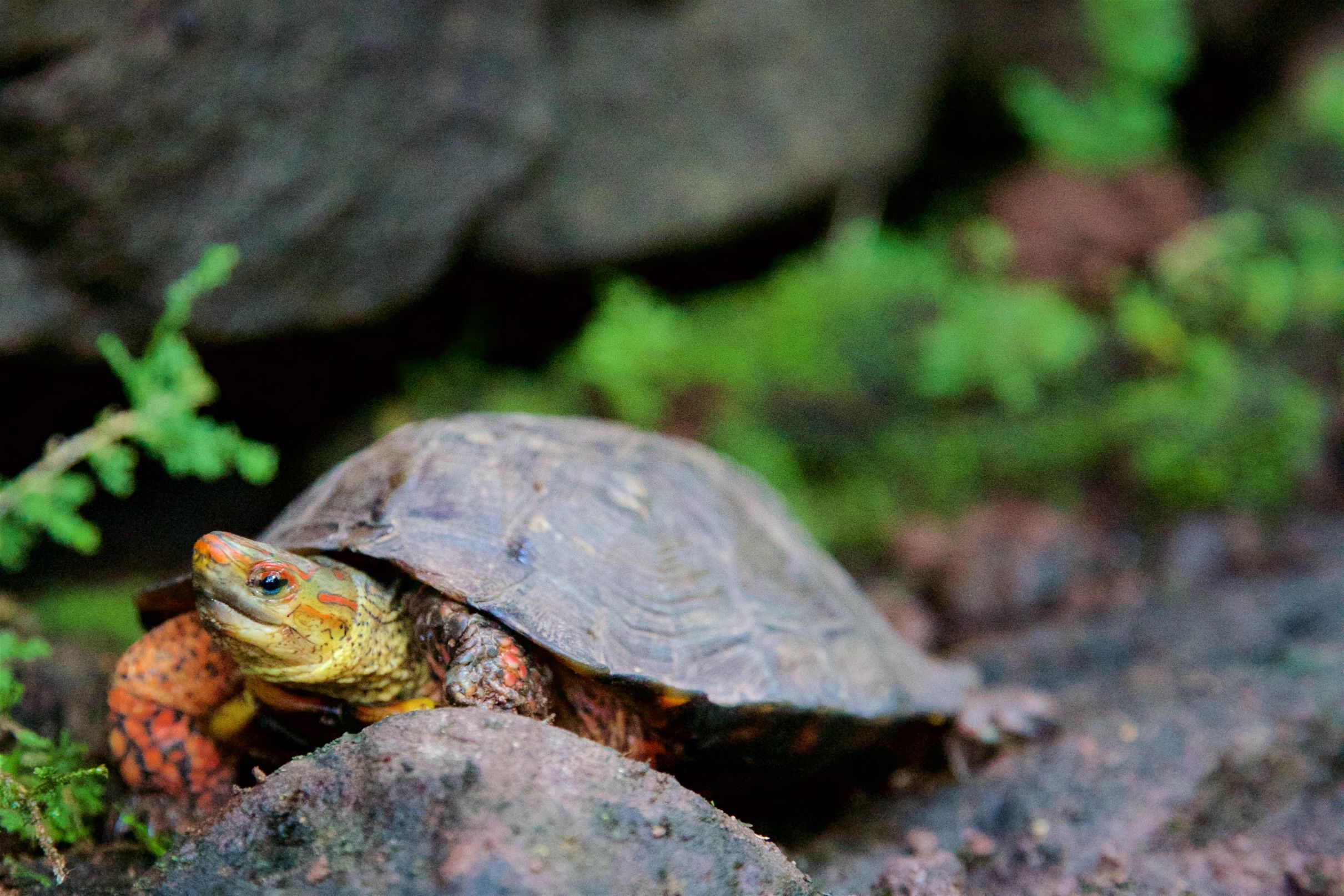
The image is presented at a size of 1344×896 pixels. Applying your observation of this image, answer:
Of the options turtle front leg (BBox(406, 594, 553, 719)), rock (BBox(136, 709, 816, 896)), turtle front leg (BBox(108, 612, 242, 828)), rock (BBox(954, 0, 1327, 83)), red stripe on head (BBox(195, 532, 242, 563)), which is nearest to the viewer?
rock (BBox(136, 709, 816, 896))

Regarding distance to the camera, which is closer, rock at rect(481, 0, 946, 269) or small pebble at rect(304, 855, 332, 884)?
small pebble at rect(304, 855, 332, 884)

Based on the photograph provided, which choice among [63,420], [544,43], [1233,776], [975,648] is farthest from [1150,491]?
[63,420]

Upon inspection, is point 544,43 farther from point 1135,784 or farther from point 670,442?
point 1135,784

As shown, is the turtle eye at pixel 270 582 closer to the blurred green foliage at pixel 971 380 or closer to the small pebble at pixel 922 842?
the small pebble at pixel 922 842

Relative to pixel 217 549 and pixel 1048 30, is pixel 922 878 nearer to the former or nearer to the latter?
pixel 217 549

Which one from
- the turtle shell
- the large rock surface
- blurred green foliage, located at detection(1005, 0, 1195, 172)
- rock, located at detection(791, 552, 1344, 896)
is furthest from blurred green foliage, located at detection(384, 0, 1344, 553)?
the turtle shell

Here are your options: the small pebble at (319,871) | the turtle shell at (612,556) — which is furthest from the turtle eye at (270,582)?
the small pebble at (319,871)

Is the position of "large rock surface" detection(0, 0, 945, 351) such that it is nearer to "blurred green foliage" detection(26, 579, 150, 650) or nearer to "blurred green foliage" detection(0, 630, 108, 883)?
"blurred green foliage" detection(26, 579, 150, 650)
